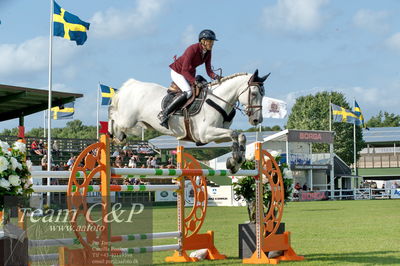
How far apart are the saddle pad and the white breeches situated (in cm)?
13

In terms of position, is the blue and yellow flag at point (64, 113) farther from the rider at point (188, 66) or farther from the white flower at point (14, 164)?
the white flower at point (14, 164)

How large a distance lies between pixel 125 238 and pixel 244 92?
2.40 meters

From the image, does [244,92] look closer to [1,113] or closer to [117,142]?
[117,142]

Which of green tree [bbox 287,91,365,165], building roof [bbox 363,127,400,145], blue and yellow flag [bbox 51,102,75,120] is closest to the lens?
blue and yellow flag [bbox 51,102,75,120]

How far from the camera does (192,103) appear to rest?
790cm

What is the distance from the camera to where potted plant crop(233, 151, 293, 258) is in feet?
27.4

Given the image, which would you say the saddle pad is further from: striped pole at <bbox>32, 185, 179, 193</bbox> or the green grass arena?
the green grass arena

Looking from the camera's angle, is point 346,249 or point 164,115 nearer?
point 164,115

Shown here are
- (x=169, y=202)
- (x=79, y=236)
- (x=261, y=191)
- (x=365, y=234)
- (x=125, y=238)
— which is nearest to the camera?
(x=79, y=236)

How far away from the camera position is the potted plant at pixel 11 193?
543 centimetres

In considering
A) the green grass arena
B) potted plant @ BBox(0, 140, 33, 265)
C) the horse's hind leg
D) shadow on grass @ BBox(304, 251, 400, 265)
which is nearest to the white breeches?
the horse's hind leg

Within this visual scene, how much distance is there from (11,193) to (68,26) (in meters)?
15.4

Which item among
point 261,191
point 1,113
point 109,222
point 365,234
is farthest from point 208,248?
point 1,113

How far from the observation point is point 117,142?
25.5 feet
